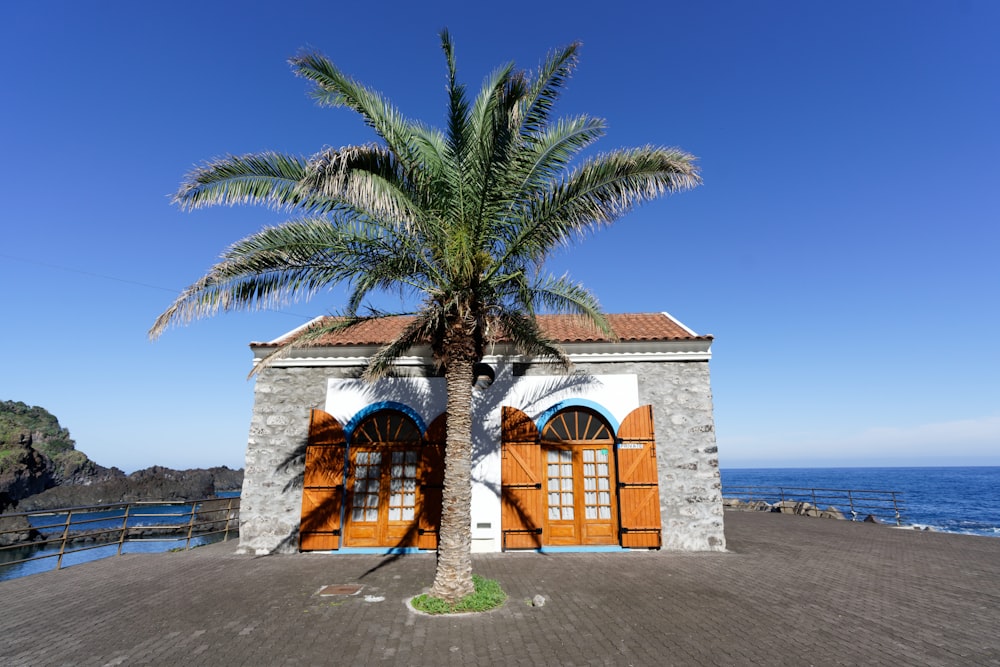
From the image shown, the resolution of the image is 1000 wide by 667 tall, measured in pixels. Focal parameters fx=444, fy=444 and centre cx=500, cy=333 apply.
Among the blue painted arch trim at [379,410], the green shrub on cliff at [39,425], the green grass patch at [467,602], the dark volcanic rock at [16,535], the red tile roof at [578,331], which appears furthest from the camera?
the green shrub on cliff at [39,425]

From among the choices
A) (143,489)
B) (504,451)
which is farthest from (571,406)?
(143,489)

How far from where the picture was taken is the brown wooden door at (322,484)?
9250mm

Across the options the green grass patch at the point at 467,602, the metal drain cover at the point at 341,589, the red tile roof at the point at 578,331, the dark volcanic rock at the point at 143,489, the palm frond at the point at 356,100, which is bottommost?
the dark volcanic rock at the point at 143,489

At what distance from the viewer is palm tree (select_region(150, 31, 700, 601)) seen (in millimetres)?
6082

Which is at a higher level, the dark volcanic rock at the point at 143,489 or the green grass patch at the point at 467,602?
the green grass patch at the point at 467,602

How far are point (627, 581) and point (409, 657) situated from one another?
4.01 m

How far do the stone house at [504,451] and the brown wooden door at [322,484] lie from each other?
0.07ft

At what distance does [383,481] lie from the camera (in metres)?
9.57

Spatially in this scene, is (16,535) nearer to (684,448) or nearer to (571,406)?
(571,406)

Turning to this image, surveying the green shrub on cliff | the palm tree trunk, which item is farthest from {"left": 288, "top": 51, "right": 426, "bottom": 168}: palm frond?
the green shrub on cliff

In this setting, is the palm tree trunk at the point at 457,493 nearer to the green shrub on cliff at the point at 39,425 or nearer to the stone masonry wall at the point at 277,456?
the stone masonry wall at the point at 277,456

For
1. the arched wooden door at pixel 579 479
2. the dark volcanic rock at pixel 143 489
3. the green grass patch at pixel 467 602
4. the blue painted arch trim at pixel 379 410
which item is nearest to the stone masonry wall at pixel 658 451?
the blue painted arch trim at pixel 379 410

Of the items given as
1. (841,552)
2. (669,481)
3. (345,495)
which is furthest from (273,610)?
(841,552)

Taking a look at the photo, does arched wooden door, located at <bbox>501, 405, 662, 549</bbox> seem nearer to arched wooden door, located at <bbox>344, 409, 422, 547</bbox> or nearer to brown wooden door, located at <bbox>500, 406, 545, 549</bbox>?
brown wooden door, located at <bbox>500, 406, 545, 549</bbox>
